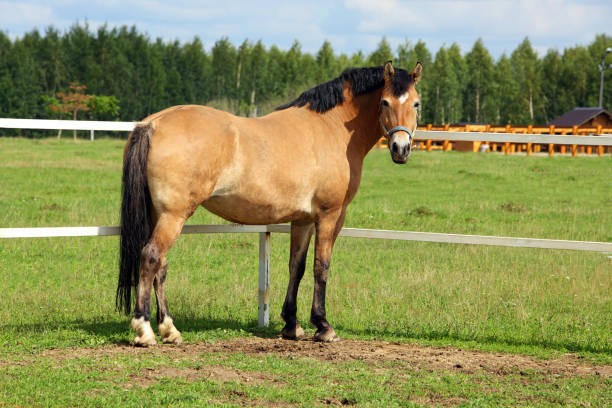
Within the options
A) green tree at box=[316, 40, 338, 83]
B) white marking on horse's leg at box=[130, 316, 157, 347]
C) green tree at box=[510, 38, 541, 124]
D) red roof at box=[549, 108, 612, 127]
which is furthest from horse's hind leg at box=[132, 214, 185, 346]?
green tree at box=[316, 40, 338, 83]

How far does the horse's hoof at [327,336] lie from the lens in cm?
566

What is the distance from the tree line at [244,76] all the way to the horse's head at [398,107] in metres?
59.4

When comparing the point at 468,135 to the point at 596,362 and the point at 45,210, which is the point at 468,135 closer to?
the point at 596,362

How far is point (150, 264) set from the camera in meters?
4.95

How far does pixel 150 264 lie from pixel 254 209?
36.2 inches

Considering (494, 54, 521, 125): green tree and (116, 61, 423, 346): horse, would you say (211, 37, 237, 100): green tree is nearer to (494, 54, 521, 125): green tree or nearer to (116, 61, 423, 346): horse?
(494, 54, 521, 125): green tree

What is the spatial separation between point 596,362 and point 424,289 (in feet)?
9.31

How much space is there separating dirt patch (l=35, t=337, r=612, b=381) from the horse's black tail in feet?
2.27

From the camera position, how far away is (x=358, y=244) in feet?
40.1

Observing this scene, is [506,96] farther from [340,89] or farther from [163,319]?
[163,319]

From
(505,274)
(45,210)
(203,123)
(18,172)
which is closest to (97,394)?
(203,123)

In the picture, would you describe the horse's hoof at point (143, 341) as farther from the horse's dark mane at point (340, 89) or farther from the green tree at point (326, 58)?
the green tree at point (326, 58)

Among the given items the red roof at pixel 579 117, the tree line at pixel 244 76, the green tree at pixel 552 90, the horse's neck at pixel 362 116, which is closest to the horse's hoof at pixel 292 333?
the horse's neck at pixel 362 116

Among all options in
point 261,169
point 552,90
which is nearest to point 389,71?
point 261,169
